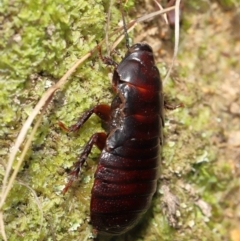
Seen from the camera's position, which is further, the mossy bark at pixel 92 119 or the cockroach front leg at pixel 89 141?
the cockroach front leg at pixel 89 141

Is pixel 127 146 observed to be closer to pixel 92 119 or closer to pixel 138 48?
pixel 92 119

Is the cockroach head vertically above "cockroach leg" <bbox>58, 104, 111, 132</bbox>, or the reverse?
the cockroach head

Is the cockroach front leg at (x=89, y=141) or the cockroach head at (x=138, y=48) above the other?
the cockroach head at (x=138, y=48)

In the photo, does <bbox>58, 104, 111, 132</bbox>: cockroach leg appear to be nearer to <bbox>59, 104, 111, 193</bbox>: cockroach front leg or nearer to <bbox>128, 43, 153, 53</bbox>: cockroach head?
<bbox>59, 104, 111, 193</bbox>: cockroach front leg

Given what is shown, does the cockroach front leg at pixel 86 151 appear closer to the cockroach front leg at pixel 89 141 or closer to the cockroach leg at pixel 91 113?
the cockroach front leg at pixel 89 141

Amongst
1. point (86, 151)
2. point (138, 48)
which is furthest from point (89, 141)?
point (138, 48)

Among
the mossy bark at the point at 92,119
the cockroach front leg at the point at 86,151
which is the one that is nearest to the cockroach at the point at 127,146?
the cockroach front leg at the point at 86,151

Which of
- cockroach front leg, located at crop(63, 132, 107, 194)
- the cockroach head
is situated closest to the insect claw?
cockroach front leg, located at crop(63, 132, 107, 194)
